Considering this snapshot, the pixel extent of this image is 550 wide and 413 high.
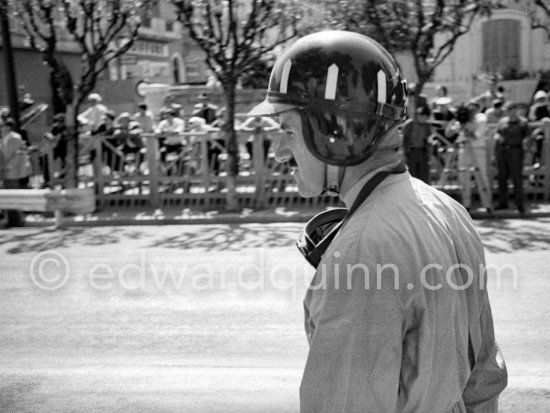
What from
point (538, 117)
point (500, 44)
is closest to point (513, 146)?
point (538, 117)

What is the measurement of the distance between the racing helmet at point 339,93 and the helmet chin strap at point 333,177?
42mm

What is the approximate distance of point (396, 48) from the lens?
51.1ft

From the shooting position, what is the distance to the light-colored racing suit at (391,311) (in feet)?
4.67

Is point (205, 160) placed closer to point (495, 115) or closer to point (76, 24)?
point (76, 24)

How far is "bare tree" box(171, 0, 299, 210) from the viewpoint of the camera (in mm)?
14242

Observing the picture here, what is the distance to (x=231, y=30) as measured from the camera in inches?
568

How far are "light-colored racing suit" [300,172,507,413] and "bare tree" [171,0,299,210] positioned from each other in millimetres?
12867

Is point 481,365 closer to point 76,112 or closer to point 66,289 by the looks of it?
point 66,289

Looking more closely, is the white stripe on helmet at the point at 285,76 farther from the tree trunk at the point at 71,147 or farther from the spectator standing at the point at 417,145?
the tree trunk at the point at 71,147

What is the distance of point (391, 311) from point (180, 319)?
5728 millimetres

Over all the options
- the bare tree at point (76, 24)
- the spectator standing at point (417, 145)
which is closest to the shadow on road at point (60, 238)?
the bare tree at point (76, 24)

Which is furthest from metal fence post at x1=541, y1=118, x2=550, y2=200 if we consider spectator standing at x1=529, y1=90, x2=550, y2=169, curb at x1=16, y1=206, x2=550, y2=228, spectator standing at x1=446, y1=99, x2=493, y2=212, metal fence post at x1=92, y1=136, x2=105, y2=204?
metal fence post at x1=92, y1=136, x2=105, y2=204

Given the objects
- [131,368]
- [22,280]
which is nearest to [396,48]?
[22,280]

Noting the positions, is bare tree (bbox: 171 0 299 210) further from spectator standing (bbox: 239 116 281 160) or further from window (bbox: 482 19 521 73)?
window (bbox: 482 19 521 73)
